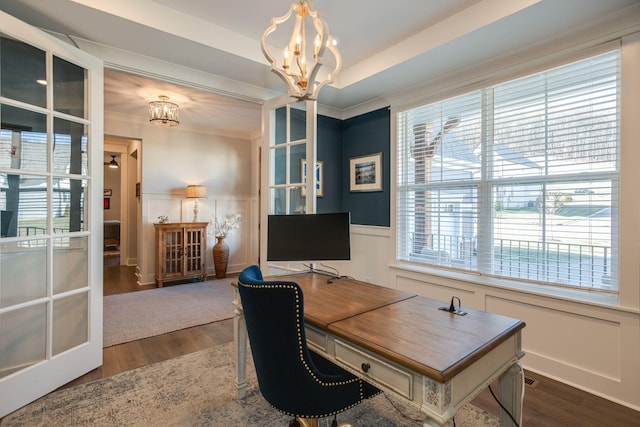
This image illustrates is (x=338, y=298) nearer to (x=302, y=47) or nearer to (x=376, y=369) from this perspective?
(x=376, y=369)

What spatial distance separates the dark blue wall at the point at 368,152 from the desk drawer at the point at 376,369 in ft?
7.87

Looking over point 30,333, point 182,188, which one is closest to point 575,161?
point 30,333

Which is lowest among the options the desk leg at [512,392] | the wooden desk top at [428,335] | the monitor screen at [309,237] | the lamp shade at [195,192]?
the desk leg at [512,392]

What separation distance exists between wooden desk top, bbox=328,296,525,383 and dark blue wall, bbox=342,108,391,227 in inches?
84.1

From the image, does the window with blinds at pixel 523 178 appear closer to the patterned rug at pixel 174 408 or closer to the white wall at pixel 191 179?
the patterned rug at pixel 174 408

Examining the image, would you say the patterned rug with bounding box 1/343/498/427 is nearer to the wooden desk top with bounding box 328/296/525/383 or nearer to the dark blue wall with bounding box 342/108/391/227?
the wooden desk top with bounding box 328/296/525/383

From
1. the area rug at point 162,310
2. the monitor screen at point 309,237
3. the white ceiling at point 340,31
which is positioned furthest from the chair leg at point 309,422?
the white ceiling at point 340,31

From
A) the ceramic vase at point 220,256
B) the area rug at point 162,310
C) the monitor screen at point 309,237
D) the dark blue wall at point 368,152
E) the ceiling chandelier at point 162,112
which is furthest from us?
the ceramic vase at point 220,256

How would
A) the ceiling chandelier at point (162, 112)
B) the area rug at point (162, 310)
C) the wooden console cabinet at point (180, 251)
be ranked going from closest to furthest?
the area rug at point (162, 310)
the ceiling chandelier at point (162, 112)
the wooden console cabinet at point (180, 251)

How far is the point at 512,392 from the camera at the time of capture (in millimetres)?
1404

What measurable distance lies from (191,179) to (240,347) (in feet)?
13.8

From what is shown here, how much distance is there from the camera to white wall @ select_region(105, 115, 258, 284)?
5.09 meters

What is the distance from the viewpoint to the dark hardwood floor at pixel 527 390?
190 cm

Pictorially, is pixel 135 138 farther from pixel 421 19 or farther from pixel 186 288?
pixel 421 19
